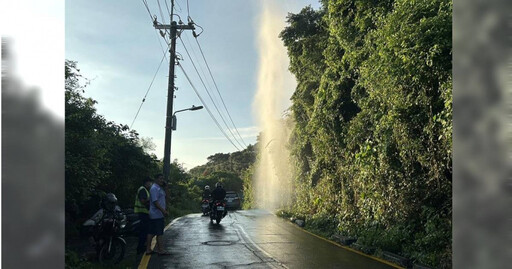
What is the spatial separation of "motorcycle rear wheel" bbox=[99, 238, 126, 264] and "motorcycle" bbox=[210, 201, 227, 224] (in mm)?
8364

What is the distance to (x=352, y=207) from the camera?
45.1 feet

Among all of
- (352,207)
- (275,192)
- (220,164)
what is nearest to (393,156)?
Answer: (352,207)

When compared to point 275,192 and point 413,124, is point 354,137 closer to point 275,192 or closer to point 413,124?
point 413,124

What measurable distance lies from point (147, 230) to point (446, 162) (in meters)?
6.48

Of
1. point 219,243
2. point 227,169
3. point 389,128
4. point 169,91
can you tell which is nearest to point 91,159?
point 219,243

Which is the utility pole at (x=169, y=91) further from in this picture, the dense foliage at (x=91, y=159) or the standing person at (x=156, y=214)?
the standing person at (x=156, y=214)

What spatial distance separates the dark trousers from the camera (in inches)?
369

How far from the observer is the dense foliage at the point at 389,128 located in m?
8.51

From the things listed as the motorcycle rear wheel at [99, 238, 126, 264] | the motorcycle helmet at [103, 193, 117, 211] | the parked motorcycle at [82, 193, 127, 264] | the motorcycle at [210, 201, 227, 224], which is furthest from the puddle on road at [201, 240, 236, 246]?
the motorcycle at [210, 201, 227, 224]

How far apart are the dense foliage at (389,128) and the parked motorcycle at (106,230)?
569 centimetres

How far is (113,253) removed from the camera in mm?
8172

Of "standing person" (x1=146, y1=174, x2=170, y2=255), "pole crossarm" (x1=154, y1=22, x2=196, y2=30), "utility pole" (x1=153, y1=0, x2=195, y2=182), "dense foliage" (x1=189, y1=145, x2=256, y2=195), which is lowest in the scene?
"dense foliage" (x1=189, y1=145, x2=256, y2=195)

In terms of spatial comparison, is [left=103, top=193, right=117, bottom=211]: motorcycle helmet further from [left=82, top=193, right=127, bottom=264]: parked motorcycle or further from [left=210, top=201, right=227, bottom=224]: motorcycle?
[left=210, top=201, right=227, bottom=224]: motorcycle

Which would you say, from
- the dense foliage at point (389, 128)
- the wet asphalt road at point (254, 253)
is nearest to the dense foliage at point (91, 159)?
the wet asphalt road at point (254, 253)
